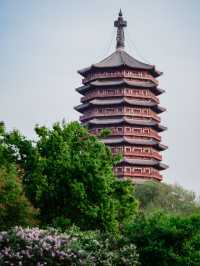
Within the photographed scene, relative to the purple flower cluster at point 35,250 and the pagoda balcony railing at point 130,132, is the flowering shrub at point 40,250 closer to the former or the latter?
the purple flower cluster at point 35,250

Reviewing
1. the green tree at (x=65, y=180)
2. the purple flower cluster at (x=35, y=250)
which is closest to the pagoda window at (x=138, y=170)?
the green tree at (x=65, y=180)

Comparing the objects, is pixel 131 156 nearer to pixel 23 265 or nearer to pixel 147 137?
pixel 147 137

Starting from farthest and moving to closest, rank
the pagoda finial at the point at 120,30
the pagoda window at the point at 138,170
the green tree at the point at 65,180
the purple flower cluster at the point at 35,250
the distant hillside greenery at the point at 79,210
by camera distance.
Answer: the pagoda finial at the point at 120,30 < the pagoda window at the point at 138,170 < the green tree at the point at 65,180 < the distant hillside greenery at the point at 79,210 < the purple flower cluster at the point at 35,250

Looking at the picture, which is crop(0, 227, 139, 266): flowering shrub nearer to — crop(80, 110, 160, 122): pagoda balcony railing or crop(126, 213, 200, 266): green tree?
crop(126, 213, 200, 266): green tree

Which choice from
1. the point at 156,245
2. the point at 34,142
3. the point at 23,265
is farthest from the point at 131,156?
the point at 23,265

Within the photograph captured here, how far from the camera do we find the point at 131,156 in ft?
197

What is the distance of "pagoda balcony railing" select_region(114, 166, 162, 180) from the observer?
59312 millimetres

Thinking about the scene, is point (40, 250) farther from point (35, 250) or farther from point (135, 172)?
point (135, 172)

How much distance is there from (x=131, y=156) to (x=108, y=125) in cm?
367

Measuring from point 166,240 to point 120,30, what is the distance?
52243mm

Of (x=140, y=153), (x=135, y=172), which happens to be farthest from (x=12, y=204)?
(x=140, y=153)

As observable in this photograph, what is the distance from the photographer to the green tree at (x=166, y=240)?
18.2m

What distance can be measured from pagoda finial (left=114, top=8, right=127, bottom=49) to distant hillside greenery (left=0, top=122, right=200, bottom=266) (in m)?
36.8

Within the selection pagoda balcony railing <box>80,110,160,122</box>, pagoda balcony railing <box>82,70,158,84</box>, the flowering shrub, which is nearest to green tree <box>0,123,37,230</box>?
the flowering shrub
